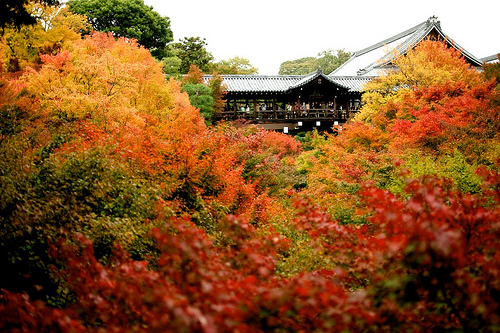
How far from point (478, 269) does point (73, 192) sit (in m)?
5.54

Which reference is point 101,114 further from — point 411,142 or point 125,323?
point 411,142

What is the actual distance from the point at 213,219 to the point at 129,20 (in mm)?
36122

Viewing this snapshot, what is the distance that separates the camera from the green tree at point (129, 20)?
36.6 meters

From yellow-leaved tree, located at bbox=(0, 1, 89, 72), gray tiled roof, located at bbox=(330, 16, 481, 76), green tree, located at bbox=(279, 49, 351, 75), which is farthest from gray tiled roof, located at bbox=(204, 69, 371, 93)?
green tree, located at bbox=(279, 49, 351, 75)

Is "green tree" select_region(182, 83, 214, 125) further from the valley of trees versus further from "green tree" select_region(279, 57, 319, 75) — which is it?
"green tree" select_region(279, 57, 319, 75)

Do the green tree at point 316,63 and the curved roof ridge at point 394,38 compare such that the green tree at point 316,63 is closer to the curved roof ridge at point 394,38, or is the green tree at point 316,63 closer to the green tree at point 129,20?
the curved roof ridge at point 394,38

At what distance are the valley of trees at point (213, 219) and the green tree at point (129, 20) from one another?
70.9 ft

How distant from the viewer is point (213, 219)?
8.33 m

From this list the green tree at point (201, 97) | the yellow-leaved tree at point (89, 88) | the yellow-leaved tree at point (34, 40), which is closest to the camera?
the yellow-leaved tree at point (89, 88)

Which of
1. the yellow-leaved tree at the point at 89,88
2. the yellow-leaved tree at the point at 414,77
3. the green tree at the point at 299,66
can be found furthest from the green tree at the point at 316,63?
the yellow-leaved tree at the point at 89,88

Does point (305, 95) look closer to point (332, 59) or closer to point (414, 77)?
point (414, 77)

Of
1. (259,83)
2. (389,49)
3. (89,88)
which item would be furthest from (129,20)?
(89,88)

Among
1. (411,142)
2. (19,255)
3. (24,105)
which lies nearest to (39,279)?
(19,255)

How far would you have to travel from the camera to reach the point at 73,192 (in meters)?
5.62
